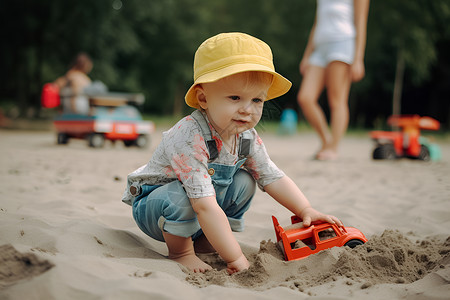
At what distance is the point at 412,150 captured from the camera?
223 inches

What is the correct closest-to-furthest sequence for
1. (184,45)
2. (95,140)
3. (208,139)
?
(208,139) → (95,140) → (184,45)

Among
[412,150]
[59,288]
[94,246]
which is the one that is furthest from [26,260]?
[412,150]

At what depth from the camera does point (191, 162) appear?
1.75 meters

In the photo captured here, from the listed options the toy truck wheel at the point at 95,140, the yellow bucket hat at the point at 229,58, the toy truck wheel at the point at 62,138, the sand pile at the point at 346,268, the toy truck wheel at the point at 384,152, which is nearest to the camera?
the sand pile at the point at 346,268

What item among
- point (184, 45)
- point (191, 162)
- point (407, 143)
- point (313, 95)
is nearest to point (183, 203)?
point (191, 162)

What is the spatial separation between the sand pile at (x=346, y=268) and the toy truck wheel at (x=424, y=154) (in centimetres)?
419

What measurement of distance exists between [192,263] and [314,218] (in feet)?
1.81

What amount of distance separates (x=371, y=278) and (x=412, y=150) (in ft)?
14.8

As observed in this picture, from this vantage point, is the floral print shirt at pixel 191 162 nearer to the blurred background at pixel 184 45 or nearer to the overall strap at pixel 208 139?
the overall strap at pixel 208 139

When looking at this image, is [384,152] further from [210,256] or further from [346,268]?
[346,268]

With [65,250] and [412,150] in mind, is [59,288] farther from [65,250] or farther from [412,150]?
[412,150]

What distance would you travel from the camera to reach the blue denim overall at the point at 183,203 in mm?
1773

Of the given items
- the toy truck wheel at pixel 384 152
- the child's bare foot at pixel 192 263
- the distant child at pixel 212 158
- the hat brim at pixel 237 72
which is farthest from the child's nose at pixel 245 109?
the toy truck wheel at pixel 384 152

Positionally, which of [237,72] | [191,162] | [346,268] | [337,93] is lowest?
[346,268]
